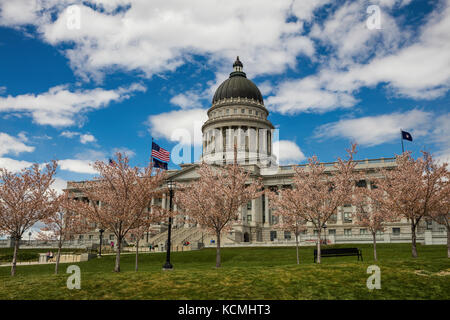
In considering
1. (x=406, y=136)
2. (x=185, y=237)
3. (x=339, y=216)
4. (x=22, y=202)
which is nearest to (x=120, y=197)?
(x=22, y=202)

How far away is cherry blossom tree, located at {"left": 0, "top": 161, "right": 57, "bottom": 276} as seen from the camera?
27.3m

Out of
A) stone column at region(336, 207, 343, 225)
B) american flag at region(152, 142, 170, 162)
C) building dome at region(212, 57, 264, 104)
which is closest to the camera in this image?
american flag at region(152, 142, 170, 162)

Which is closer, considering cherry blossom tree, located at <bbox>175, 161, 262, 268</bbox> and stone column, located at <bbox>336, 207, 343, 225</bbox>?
cherry blossom tree, located at <bbox>175, 161, 262, 268</bbox>

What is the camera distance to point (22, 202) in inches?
1081

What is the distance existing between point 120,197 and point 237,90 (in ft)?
300

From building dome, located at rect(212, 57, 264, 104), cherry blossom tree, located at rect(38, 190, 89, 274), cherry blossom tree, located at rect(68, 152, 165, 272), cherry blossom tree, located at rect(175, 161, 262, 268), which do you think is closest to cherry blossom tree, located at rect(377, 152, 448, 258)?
cherry blossom tree, located at rect(175, 161, 262, 268)

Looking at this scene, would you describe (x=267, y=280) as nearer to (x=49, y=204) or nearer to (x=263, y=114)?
→ (x=49, y=204)

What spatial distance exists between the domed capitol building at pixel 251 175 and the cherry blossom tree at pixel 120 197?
97.1 feet

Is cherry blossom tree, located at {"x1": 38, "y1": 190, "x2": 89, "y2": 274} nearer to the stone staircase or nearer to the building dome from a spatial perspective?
the stone staircase

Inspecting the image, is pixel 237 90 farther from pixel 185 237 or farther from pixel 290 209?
pixel 290 209

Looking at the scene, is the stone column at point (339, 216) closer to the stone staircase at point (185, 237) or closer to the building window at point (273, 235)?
the building window at point (273, 235)

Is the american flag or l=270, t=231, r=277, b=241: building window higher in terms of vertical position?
the american flag

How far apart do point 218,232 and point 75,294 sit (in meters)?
15.3

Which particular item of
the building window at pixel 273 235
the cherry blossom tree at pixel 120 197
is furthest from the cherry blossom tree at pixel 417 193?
the building window at pixel 273 235
